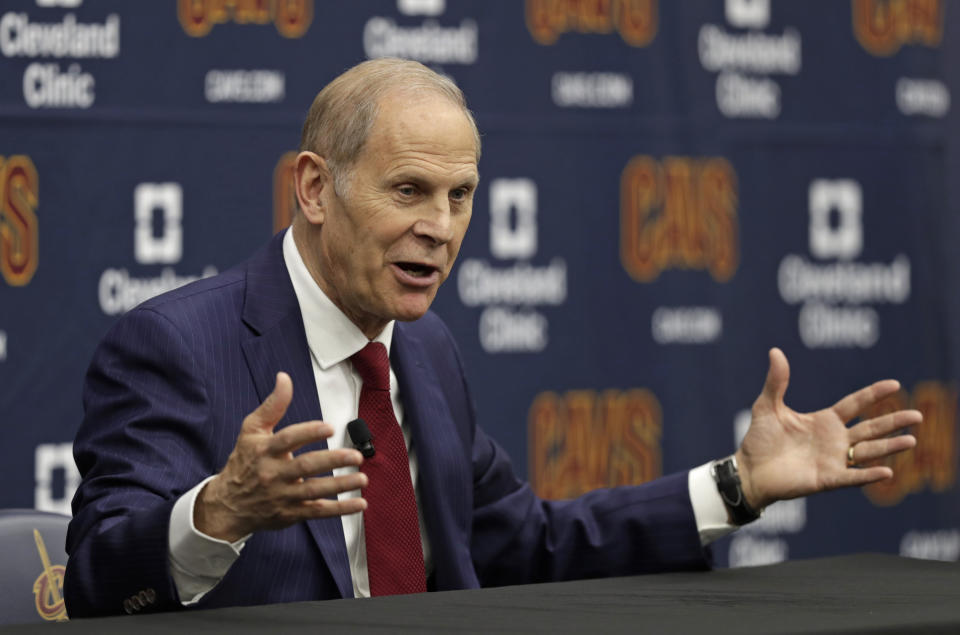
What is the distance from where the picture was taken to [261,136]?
10.7 feet

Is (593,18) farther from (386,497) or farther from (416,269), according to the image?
(386,497)

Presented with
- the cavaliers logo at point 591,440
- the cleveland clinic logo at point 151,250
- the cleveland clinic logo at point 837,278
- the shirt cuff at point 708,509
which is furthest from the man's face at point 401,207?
the cleveland clinic logo at point 837,278

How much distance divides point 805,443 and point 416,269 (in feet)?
2.21

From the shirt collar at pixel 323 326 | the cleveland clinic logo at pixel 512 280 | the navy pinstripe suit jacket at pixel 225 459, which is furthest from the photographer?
the cleveland clinic logo at pixel 512 280

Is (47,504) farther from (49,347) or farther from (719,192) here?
(719,192)

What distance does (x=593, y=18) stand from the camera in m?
3.62

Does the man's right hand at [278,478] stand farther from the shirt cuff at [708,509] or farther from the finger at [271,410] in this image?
the shirt cuff at [708,509]

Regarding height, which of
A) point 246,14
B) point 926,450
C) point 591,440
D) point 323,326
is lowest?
point 926,450

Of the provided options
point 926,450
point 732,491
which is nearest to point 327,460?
point 732,491

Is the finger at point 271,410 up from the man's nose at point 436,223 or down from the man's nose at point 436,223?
down

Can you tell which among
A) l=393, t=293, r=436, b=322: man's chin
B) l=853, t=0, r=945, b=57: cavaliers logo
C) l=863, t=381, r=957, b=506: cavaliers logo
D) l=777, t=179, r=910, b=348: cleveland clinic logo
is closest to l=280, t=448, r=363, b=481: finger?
l=393, t=293, r=436, b=322: man's chin

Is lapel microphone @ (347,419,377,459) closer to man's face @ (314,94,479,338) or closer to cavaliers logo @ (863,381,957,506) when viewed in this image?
man's face @ (314,94,479,338)

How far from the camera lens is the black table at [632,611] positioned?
138 cm

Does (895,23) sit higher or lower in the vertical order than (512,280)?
higher
